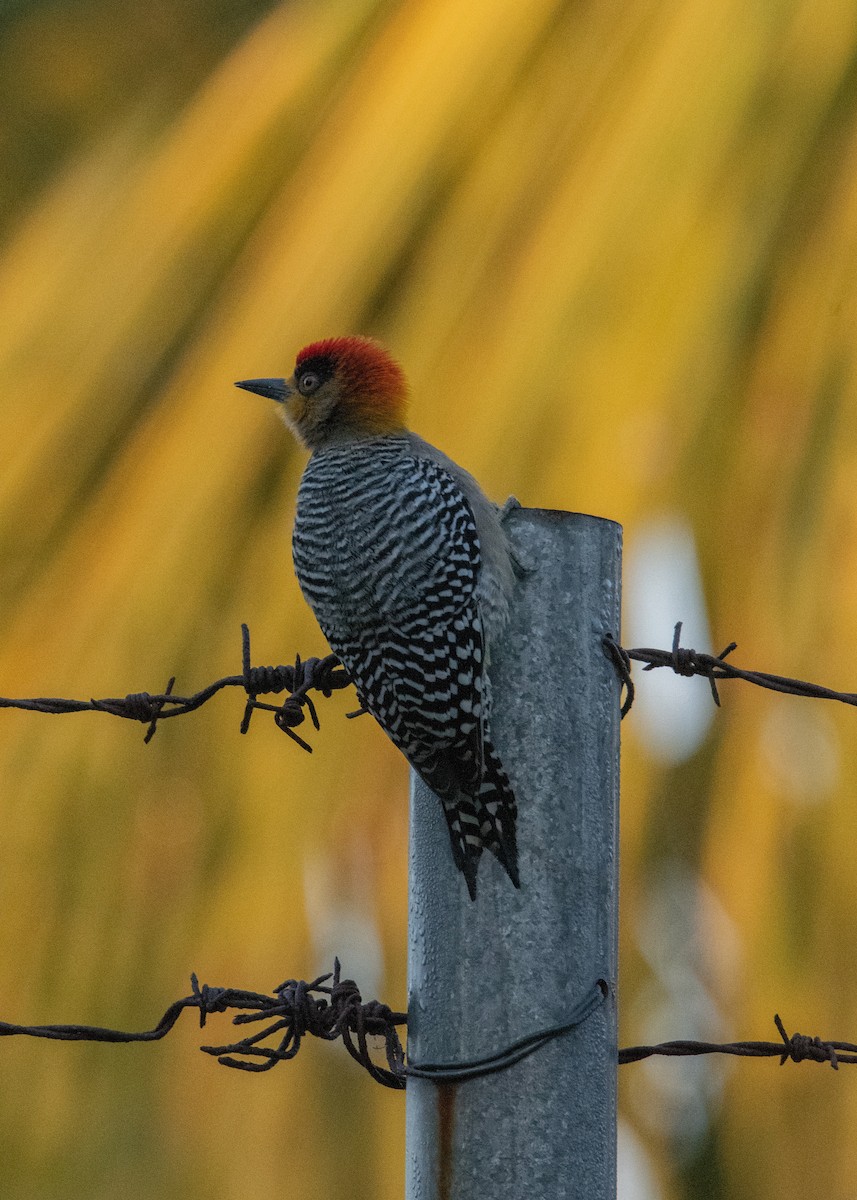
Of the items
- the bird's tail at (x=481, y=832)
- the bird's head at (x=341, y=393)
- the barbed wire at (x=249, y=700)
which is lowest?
the bird's tail at (x=481, y=832)

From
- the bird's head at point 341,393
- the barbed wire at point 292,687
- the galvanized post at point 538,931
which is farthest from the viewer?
the bird's head at point 341,393

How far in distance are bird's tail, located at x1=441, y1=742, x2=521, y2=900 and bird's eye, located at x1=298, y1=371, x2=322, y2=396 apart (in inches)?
86.2

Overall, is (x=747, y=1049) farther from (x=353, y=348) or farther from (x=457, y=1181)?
(x=353, y=348)

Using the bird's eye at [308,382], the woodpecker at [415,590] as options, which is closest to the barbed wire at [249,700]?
the woodpecker at [415,590]

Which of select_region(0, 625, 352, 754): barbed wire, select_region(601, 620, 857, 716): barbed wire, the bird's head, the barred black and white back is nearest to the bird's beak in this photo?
the bird's head

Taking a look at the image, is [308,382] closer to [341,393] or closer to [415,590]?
[341,393]

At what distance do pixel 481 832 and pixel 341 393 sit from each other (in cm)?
220

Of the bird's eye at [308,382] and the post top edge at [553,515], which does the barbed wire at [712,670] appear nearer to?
the post top edge at [553,515]

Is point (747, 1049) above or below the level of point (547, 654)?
below

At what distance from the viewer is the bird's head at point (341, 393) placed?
14.1ft

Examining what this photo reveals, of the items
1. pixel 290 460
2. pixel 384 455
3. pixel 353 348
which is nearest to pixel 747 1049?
pixel 384 455

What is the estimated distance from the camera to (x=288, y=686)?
287 centimetres

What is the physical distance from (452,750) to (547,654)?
43cm

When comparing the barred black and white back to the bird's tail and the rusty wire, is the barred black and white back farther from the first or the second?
the rusty wire
